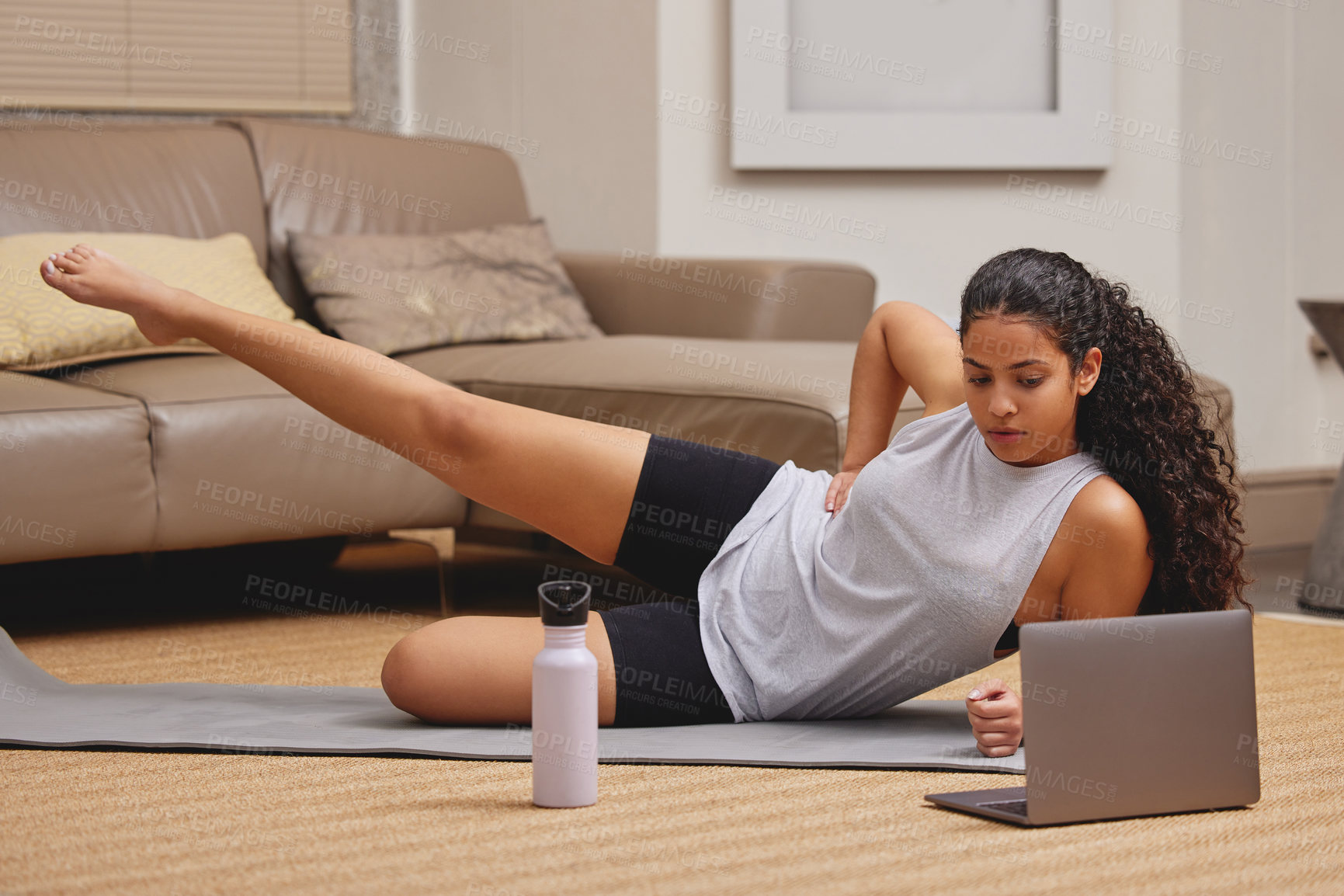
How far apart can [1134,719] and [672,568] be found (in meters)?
0.58

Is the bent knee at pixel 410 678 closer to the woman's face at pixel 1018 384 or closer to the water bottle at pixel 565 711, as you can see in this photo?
the water bottle at pixel 565 711

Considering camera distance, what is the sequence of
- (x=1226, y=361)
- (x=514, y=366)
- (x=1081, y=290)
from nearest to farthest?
(x=1081, y=290)
(x=514, y=366)
(x=1226, y=361)

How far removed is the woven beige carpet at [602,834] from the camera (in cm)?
109

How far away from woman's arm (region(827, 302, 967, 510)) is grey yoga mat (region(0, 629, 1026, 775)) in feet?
0.92

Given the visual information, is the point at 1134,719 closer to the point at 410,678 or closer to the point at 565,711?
the point at 565,711

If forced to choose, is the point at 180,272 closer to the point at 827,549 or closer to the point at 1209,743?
the point at 827,549

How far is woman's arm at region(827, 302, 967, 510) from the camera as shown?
1.68 metres

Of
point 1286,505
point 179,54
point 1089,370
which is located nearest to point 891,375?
point 1089,370

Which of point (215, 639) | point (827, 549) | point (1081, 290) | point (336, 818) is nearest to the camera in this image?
point (336, 818)

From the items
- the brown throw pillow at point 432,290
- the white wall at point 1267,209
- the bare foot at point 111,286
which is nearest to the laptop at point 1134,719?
the bare foot at point 111,286

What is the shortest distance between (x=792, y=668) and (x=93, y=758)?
0.74 meters

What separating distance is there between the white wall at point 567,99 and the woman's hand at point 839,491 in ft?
5.38

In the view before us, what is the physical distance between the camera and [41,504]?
2053 millimetres

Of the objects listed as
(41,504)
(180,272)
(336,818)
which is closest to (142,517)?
(41,504)
